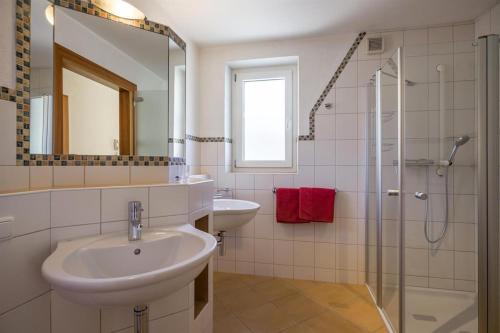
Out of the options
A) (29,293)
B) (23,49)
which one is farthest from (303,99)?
(29,293)

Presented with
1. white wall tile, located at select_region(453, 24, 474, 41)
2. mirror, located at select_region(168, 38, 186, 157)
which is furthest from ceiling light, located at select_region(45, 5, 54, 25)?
white wall tile, located at select_region(453, 24, 474, 41)

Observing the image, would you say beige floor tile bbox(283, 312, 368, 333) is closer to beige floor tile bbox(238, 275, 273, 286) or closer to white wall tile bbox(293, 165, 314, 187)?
beige floor tile bbox(238, 275, 273, 286)

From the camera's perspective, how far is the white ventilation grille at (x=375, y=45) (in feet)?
6.91

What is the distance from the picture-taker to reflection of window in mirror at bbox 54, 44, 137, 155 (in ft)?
3.63

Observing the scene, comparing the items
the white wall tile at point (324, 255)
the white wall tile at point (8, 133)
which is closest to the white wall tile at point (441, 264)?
the white wall tile at point (324, 255)

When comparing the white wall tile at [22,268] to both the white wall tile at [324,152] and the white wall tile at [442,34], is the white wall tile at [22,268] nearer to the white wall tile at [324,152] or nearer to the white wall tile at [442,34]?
the white wall tile at [324,152]

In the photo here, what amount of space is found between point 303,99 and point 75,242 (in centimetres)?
196

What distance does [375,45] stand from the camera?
2117 millimetres

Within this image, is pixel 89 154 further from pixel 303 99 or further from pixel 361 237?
pixel 361 237

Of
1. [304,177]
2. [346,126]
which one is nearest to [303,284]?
[304,177]

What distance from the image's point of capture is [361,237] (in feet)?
7.13

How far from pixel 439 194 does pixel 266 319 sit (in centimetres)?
134

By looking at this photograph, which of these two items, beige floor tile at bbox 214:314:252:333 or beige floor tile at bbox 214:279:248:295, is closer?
beige floor tile at bbox 214:314:252:333

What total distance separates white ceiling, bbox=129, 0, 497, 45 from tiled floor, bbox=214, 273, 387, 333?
208 cm
